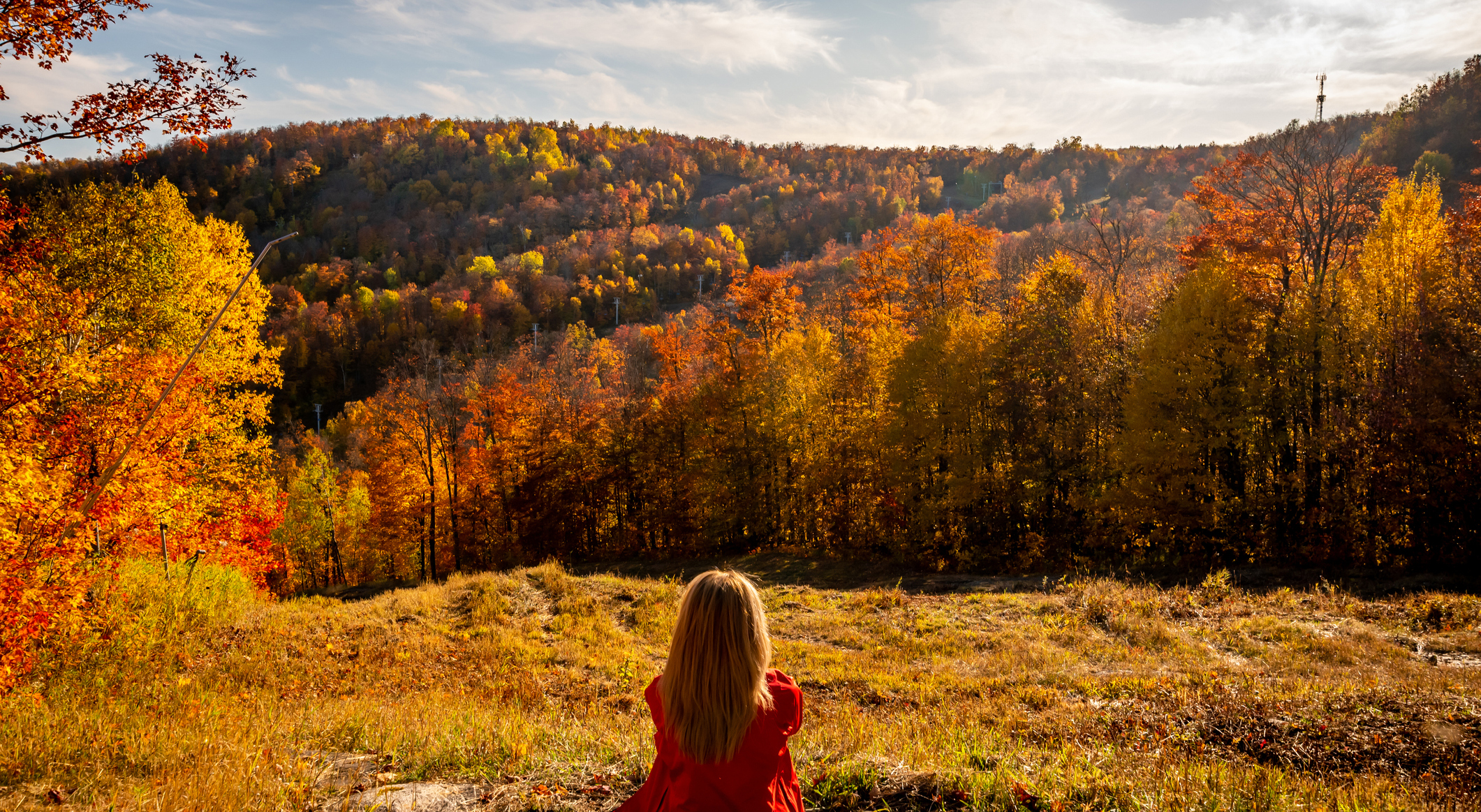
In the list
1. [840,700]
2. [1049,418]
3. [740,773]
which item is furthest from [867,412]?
[740,773]

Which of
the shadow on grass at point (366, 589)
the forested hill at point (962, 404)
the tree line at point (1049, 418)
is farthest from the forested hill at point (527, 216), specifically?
the shadow on grass at point (366, 589)

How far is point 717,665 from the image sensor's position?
9.27ft

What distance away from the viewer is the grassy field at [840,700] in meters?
5.29

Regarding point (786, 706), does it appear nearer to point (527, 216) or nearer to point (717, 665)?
point (717, 665)

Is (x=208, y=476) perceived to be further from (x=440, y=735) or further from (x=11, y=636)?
(x=440, y=735)

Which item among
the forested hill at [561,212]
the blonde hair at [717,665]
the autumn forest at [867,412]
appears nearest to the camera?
the blonde hair at [717,665]

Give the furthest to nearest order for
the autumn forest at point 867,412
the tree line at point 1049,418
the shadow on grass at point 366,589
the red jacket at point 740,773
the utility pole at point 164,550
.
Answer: the shadow on grass at point 366,589 → the tree line at point 1049,418 → the utility pole at point 164,550 → the autumn forest at point 867,412 → the red jacket at point 740,773

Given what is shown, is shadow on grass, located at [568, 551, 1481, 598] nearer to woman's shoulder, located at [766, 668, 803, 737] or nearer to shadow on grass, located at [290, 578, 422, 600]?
shadow on grass, located at [290, 578, 422, 600]

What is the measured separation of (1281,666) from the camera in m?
11.1

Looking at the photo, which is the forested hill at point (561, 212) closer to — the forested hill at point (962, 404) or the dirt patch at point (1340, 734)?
the forested hill at point (962, 404)

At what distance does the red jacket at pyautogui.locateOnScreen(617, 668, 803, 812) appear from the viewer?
9.63 feet

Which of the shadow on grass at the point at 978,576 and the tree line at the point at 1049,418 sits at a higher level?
the tree line at the point at 1049,418

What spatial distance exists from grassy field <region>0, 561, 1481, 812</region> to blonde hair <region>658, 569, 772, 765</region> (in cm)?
303

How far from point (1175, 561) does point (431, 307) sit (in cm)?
12315
